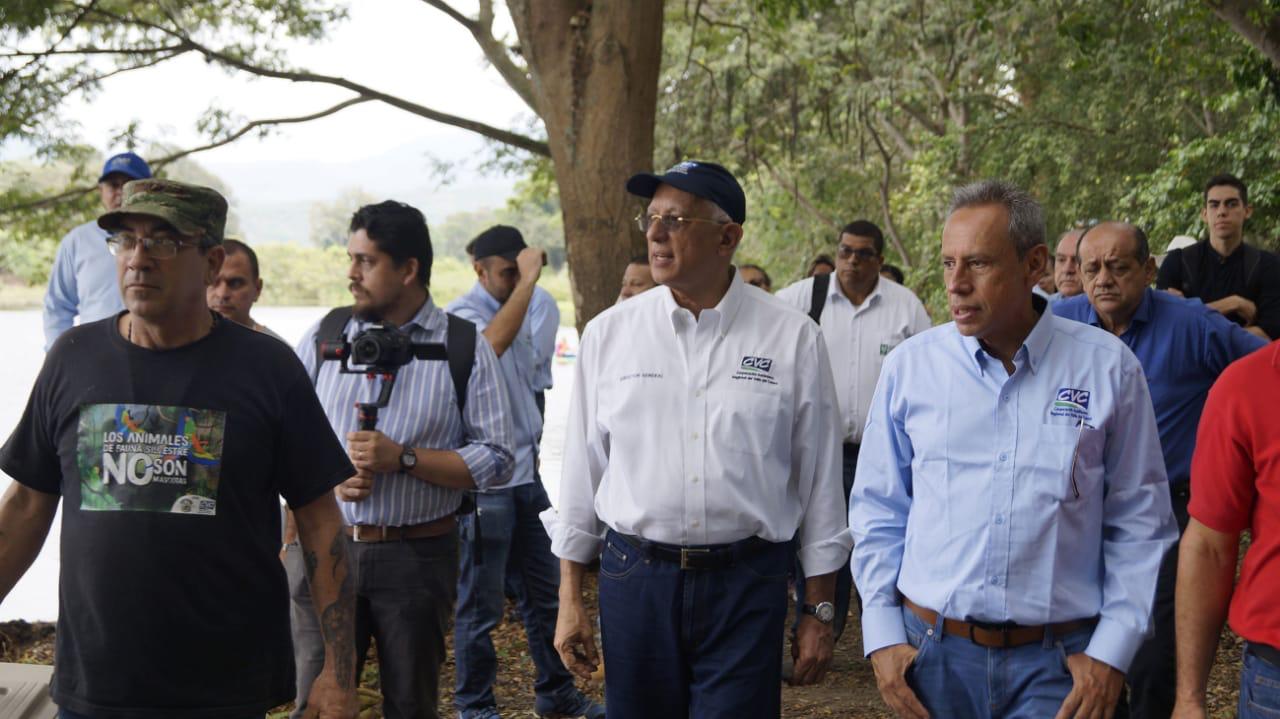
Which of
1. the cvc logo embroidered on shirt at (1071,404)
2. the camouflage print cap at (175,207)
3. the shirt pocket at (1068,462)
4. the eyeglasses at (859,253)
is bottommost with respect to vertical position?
the shirt pocket at (1068,462)

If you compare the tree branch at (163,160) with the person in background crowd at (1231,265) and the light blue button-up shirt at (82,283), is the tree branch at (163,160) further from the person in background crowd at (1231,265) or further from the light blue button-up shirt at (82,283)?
the person in background crowd at (1231,265)

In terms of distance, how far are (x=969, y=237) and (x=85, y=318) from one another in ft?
18.2

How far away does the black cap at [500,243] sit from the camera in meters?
7.11

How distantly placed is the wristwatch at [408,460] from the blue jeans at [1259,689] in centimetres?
266

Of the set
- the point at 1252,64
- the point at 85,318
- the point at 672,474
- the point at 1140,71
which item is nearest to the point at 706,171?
the point at 672,474

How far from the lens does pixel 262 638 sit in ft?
10.3

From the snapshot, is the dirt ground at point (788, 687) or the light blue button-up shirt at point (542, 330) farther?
Answer: the light blue button-up shirt at point (542, 330)

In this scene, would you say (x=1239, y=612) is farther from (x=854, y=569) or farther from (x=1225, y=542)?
(x=854, y=569)

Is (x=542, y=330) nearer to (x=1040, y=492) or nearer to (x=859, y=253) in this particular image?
(x=859, y=253)

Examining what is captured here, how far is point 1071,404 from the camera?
3111mm

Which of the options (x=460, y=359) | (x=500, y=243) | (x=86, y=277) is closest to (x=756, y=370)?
(x=460, y=359)

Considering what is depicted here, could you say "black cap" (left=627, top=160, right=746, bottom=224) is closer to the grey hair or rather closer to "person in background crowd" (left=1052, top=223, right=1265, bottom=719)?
the grey hair

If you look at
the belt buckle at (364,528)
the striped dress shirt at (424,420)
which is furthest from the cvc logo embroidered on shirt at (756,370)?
the belt buckle at (364,528)

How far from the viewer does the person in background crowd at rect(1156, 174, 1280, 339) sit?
6.97 meters
